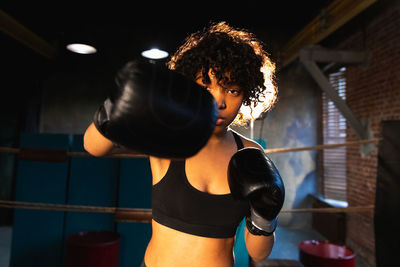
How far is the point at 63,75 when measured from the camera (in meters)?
5.23

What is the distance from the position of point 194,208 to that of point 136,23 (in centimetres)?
537

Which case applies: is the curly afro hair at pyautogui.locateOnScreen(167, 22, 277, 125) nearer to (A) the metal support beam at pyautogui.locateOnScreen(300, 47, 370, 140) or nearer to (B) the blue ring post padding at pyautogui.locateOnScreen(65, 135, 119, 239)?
(B) the blue ring post padding at pyautogui.locateOnScreen(65, 135, 119, 239)

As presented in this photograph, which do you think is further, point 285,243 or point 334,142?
point 334,142

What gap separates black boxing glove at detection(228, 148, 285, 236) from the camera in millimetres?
755

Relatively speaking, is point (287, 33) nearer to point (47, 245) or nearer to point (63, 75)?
point (63, 75)

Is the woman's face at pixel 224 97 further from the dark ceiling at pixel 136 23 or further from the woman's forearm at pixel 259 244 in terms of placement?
the dark ceiling at pixel 136 23

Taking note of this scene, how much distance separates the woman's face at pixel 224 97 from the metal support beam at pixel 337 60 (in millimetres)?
3225

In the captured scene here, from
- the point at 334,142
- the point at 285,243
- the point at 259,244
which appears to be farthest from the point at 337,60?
the point at 259,244

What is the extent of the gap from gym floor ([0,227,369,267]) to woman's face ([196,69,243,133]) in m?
3.34

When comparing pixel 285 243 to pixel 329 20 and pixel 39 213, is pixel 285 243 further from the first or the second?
pixel 39 213

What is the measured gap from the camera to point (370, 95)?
3.46m

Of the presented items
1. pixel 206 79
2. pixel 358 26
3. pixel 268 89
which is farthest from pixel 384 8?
pixel 206 79

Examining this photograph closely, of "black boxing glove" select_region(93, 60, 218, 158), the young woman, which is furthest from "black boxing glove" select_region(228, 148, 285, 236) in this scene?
"black boxing glove" select_region(93, 60, 218, 158)

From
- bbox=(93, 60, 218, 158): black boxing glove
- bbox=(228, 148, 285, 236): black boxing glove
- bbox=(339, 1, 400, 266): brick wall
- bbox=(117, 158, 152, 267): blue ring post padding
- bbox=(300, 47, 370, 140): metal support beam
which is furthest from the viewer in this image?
bbox=(300, 47, 370, 140): metal support beam
